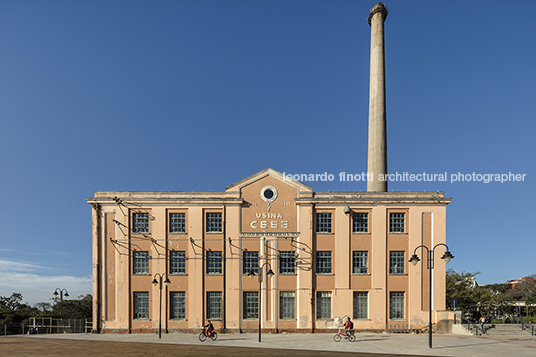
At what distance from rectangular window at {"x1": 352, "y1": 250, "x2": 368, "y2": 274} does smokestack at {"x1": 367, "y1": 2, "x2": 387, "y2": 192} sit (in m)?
10.4

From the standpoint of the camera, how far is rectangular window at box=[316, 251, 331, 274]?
28812 millimetres

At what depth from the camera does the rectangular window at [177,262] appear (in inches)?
1137

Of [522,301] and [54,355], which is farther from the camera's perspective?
[522,301]

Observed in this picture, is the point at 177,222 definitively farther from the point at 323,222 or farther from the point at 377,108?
the point at 377,108

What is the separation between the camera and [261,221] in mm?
29312

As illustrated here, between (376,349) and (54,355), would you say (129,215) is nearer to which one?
(54,355)

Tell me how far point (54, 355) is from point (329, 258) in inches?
777

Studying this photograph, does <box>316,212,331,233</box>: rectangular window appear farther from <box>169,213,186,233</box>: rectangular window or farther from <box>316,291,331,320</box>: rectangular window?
<box>169,213,186,233</box>: rectangular window

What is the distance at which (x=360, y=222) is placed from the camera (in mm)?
29406

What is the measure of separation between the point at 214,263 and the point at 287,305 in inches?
273

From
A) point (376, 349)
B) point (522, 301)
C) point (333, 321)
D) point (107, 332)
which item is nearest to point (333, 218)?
point (333, 321)

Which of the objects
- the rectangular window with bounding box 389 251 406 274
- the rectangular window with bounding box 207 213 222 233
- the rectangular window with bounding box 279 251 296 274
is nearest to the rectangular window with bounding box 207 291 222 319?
the rectangular window with bounding box 207 213 222 233

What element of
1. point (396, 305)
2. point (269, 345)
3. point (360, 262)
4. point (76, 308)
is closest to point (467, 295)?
point (396, 305)

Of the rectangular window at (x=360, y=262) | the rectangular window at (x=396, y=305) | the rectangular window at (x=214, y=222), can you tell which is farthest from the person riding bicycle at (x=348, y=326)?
the rectangular window at (x=214, y=222)
